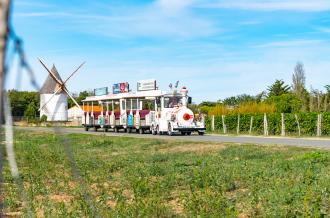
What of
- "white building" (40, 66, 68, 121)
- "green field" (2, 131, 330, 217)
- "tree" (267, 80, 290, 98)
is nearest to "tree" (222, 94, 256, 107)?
"tree" (267, 80, 290, 98)

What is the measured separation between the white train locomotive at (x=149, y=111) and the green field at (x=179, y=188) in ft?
54.8

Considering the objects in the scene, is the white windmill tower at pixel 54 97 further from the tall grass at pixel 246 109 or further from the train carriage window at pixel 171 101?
the tall grass at pixel 246 109

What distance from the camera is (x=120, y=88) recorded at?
44281 millimetres

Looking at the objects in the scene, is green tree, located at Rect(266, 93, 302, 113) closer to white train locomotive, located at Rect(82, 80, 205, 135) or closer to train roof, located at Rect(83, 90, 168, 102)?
white train locomotive, located at Rect(82, 80, 205, 135)

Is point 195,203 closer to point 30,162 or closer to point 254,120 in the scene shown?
point 30,162

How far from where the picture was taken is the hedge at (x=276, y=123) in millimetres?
37031

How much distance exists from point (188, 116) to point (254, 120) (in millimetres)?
8570

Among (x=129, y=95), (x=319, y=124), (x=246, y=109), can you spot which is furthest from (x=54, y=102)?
(x=246, y=109)

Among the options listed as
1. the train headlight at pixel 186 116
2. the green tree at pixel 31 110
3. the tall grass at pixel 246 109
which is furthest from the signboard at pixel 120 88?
the green tree at pixel 31 110

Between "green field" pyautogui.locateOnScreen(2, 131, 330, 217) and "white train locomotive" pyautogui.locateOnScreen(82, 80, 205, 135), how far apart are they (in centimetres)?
1670

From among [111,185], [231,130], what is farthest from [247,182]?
[231,130]

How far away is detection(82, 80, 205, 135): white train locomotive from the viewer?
118 feet

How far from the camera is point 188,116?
1416 inches

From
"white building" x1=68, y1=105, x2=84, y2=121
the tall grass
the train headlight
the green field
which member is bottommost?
the green field
